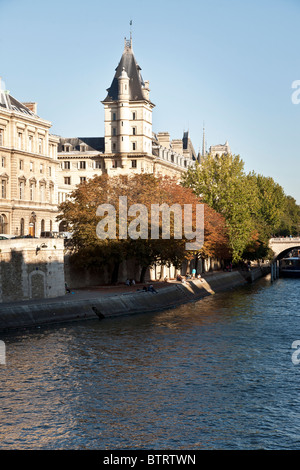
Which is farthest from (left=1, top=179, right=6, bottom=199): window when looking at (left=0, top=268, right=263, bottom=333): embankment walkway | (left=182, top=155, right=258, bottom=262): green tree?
(left=182, top=155, right=258, bottom=262): green tree

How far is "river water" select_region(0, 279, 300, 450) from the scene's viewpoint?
100 ft

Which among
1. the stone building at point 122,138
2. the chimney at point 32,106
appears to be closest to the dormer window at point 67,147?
the stone building at point 122,138

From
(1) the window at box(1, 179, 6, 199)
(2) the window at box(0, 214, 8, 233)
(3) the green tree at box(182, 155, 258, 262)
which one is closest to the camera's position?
(2) the window at box(0, 214, 8, 233)

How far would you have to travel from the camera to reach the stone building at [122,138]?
12331 cm

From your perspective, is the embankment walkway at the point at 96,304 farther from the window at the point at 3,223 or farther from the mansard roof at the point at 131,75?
the mansard roof at the point at 131,75

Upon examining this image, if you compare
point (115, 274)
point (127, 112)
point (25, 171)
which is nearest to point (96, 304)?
point (115, 274)

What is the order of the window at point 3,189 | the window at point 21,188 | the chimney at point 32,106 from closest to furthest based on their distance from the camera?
the window at point 3,189 < the window at point 21,188 < the chimney at point 32,106

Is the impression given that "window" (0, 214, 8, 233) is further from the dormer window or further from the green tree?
the dormer window

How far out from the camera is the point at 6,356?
143ft

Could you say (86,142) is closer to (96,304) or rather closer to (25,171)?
(25,171)

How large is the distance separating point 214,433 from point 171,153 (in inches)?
4639

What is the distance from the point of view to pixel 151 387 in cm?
3781

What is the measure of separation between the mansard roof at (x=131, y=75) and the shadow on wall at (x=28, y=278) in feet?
212
